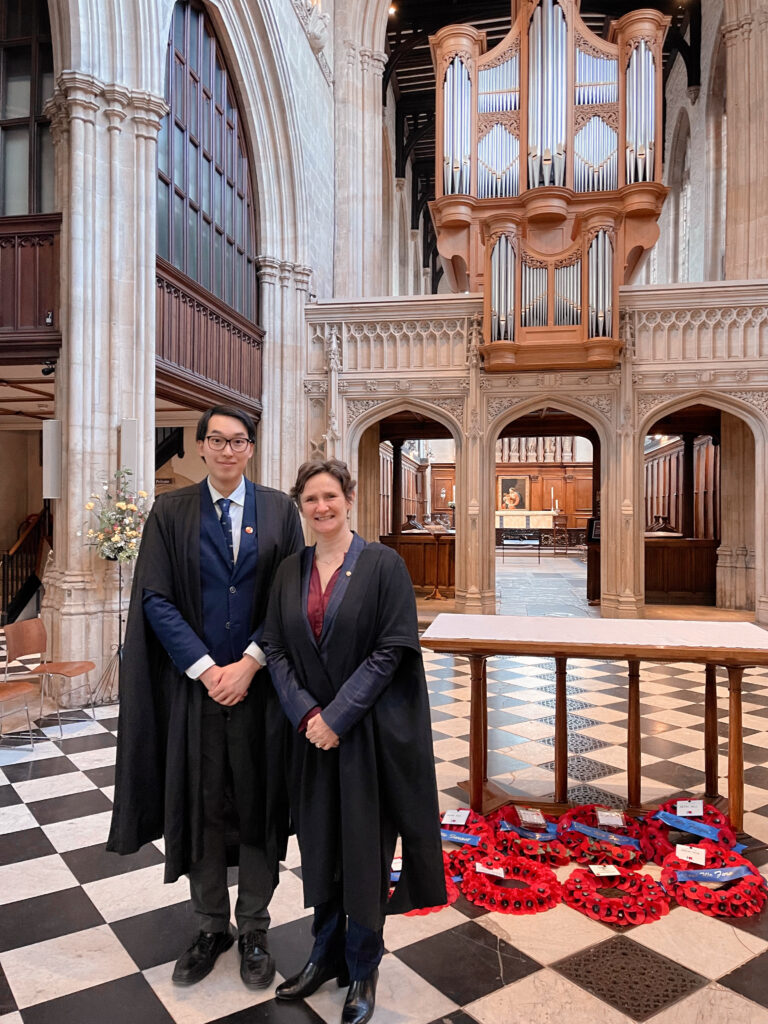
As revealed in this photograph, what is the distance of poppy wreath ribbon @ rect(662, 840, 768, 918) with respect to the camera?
111 inches

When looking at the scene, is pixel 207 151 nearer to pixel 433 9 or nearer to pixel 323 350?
pixel 323 350

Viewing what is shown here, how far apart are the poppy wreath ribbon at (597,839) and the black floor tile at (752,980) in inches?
27.3

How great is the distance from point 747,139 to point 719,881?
40.6 ft

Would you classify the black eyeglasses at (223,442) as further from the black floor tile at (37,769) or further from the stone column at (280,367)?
the stone column at (280,367)

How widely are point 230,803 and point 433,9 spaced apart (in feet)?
59.3

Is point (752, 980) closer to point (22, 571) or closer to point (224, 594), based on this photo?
point (224, 594)

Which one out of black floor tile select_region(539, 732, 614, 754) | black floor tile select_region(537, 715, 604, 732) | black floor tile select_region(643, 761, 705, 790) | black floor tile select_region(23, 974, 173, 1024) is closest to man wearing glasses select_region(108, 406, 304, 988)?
black floor tile select_region(23, 974, 173, 1024)

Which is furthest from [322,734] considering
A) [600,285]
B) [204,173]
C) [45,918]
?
[600,285]

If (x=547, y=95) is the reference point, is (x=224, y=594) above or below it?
below

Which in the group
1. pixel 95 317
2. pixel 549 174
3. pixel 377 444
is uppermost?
pixel 549 174

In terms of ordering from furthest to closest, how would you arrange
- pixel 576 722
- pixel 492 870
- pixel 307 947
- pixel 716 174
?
pixel 716 174 → pixel 576 722 → pixel 492 870 → pixel 307 947

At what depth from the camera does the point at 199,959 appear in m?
2.38

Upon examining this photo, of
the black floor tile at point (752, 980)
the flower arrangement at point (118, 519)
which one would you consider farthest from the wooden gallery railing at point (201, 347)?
the black floor tile at point (752, 980)

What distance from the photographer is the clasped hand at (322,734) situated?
207 cm
